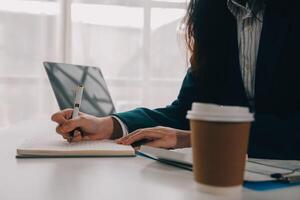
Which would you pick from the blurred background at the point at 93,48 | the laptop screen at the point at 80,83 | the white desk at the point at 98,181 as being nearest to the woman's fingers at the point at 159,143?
the white desk at the point at 98,181

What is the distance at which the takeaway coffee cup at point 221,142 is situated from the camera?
1.37ft

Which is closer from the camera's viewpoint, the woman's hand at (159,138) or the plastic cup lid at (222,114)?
the plastic cup lid at (222,114)

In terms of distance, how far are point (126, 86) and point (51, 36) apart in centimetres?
50

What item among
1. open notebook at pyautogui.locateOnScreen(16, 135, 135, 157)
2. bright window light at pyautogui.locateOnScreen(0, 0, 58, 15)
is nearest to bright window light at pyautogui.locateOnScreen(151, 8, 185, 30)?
bright window light at pyautogui.locateOnScreen(0, 0, 58, 15)

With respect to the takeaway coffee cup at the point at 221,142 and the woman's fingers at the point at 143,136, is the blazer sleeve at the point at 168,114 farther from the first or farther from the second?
the takeaway coffee cup at the point at 221,142

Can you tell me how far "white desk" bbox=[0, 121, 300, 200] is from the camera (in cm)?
47

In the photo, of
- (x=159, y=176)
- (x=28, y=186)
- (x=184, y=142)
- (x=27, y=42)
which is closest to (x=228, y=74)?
(x=184, y=142)

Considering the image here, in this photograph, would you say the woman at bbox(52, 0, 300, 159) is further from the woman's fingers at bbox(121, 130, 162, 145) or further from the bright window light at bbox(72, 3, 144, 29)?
the bright window light at bbox(72, 3, 144, 29)

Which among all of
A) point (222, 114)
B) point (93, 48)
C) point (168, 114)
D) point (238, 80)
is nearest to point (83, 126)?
point (168, 114)

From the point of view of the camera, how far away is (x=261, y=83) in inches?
38.0

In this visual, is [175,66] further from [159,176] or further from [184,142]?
[159,176]

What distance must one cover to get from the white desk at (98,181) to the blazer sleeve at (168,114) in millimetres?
282

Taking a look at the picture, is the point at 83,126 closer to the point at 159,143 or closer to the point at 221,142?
the point at 159,143

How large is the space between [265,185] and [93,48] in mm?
1827
